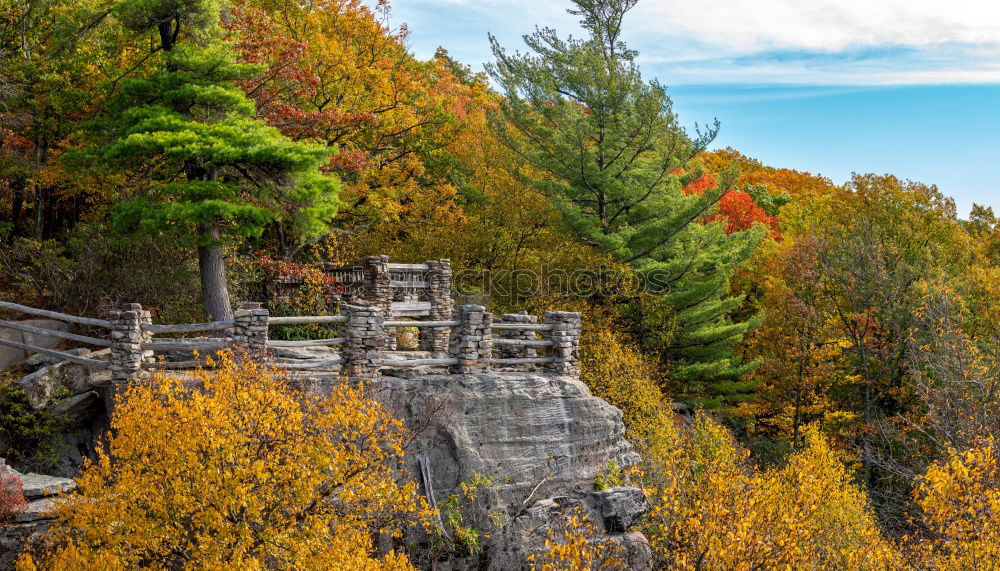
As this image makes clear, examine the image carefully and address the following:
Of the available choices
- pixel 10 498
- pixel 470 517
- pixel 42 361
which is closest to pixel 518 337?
pixel 470 517

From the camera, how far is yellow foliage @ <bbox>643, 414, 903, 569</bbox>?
14266mm

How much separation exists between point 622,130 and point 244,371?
18.1m

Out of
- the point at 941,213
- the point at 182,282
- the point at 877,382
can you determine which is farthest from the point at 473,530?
the point at 941,213

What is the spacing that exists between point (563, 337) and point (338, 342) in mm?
5787

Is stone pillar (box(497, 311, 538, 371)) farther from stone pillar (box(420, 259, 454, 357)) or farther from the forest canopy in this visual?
the forest canopy

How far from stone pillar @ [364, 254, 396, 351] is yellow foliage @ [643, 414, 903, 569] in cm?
852

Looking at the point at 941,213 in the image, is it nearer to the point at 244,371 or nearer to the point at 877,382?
the point at 877,382

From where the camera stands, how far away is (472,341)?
1672cm

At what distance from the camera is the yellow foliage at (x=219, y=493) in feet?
34.7

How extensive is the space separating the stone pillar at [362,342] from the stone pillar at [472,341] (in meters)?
2.02

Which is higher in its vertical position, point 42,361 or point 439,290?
point 439,290

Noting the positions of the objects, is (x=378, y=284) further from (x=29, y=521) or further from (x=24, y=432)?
(x=29, y=521)

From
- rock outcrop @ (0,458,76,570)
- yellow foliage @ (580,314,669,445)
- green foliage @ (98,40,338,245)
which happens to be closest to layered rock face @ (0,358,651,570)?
rock outcrop @ (0,458,76,570)

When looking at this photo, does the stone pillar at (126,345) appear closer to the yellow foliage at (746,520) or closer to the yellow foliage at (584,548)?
the yellow foliage at (584,548)
